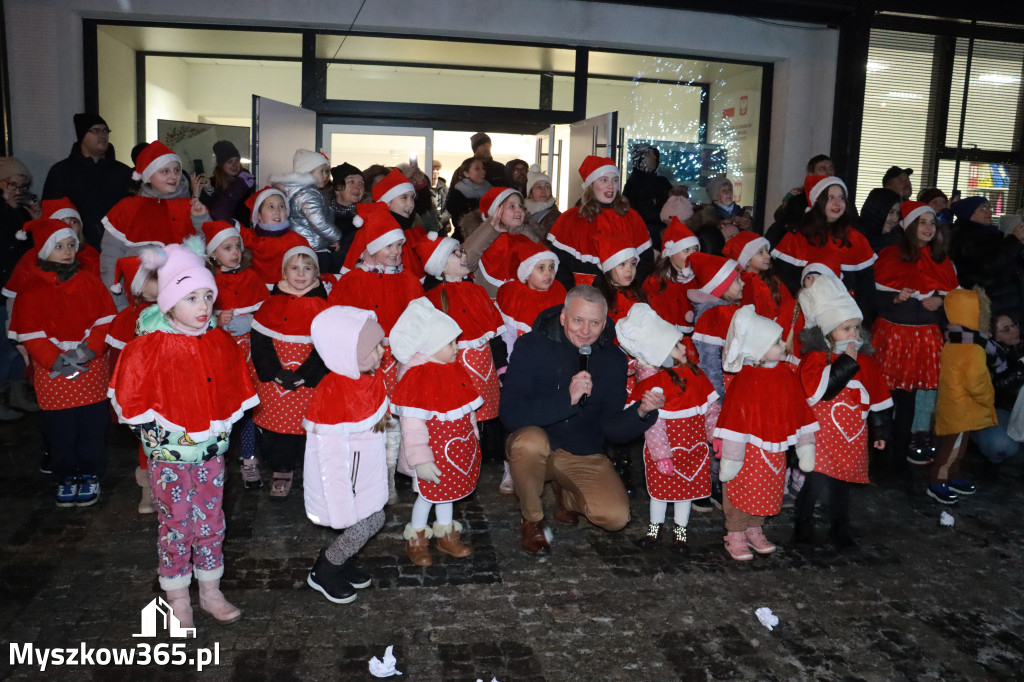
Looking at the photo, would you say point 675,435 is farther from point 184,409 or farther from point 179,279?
point 179,279

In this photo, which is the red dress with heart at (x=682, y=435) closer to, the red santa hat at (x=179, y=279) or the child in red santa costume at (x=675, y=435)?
the child in red santa costume at (x=675, y=435)

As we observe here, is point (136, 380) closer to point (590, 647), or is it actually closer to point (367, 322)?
point (367, 322)

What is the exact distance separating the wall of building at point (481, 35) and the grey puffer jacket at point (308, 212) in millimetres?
3657

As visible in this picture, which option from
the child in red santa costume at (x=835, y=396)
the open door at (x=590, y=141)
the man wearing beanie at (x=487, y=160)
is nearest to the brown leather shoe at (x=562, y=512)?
the child in red santa costume at (x=835, y=396)

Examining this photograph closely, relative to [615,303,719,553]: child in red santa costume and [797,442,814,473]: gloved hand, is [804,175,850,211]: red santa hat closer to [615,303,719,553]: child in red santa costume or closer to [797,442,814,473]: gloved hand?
[615,303,719,553]: child in red santa costume

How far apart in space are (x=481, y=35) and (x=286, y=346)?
5767 millimetres

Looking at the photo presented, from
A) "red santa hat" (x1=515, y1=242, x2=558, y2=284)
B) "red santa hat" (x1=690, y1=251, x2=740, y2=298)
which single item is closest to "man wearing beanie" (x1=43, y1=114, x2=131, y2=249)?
"red santa hat" (x1=515, y1=242, x2=558, y2=284)

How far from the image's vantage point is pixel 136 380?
3.86m

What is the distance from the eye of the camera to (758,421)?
15.9 feet

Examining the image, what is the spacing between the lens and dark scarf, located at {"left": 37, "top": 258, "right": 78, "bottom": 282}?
17.8 feet

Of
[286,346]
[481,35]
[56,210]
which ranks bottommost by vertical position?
[286,346]

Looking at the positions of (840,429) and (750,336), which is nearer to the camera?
(750,336)

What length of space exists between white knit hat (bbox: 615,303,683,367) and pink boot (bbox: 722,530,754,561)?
119 cm

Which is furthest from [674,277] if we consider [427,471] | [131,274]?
[131,274]
